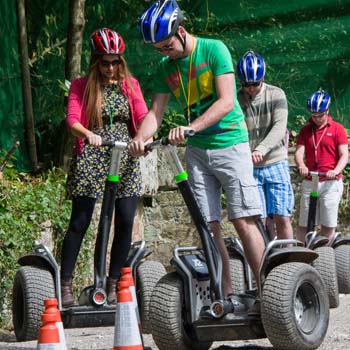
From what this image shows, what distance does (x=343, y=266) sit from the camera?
9.80m

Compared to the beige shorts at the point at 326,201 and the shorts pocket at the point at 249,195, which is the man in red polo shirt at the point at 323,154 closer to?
the beige shorts at the point at 326,201

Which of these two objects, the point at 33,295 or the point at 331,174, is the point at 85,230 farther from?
the point at 331,174

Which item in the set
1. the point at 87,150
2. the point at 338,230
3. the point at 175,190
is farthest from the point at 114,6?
the point at 87,150

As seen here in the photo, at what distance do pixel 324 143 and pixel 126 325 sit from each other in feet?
17.3

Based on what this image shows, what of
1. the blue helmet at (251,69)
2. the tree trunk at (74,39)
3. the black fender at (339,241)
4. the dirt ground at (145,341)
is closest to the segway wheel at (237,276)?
the dirt ground at (145,341)

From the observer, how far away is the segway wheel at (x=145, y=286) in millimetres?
Result: 7184

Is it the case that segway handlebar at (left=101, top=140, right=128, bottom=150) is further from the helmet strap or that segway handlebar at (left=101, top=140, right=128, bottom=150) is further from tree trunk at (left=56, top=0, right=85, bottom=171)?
tree trunk at (left=56, top=0, right=85, bottom=171)

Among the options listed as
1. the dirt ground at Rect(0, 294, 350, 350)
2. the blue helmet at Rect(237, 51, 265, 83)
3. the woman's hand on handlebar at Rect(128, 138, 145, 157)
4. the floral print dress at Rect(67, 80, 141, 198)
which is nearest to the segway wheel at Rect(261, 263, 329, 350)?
the dirt ground at Rect(0, 294, 350, 350)

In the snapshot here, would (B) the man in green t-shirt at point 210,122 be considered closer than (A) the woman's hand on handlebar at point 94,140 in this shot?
Yes

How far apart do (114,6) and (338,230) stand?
3.20m

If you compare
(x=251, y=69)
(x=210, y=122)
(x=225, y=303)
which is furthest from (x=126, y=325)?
(x=251, y=69)

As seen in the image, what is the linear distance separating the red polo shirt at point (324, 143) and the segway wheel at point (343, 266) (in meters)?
0.81

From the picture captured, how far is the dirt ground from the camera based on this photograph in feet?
21.2

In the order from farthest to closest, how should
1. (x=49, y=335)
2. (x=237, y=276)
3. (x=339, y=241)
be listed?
(x=339, y=241) → (x=237, y=276) → (x=49, y=335)
